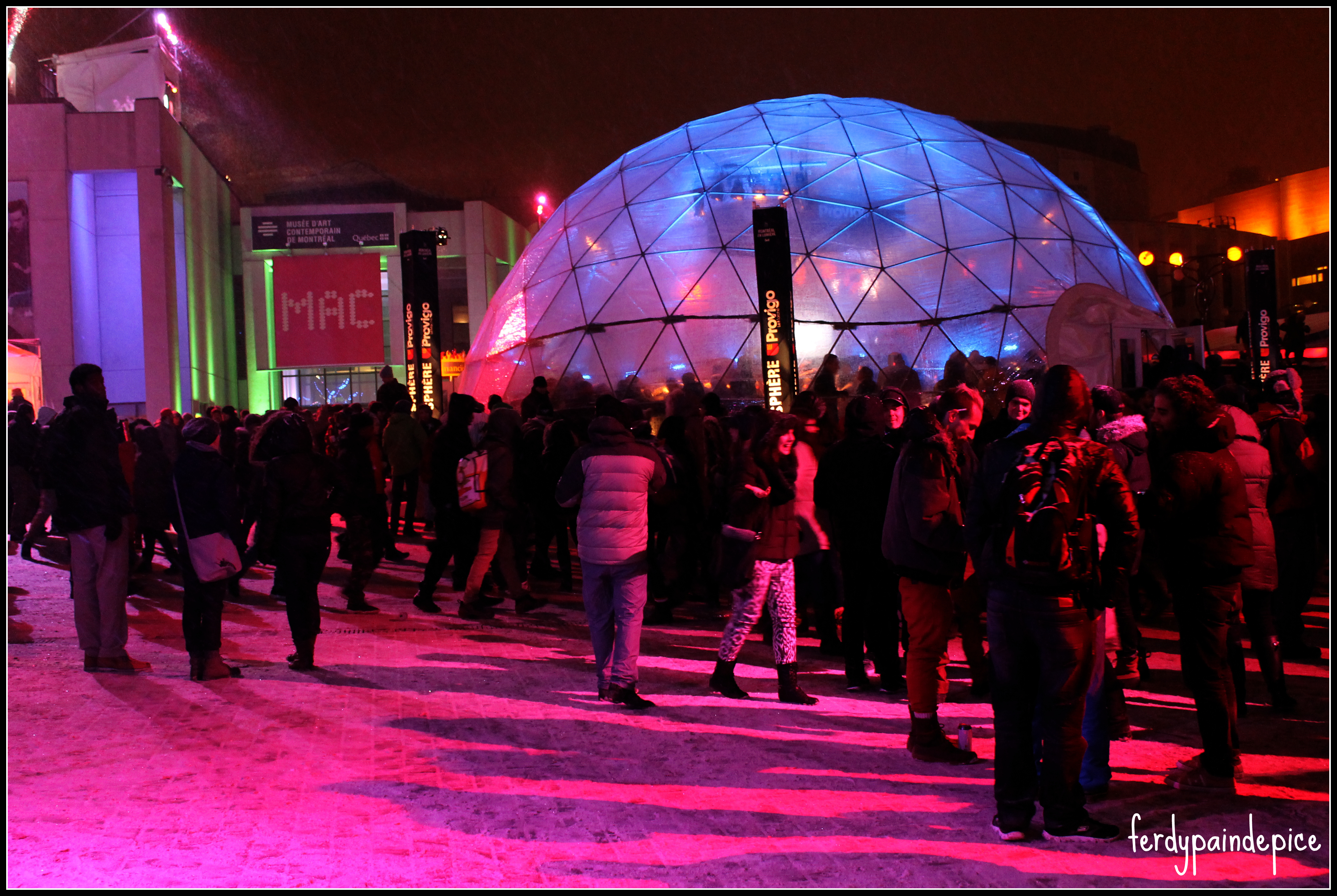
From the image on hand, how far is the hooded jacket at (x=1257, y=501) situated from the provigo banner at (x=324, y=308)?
37.1 meters

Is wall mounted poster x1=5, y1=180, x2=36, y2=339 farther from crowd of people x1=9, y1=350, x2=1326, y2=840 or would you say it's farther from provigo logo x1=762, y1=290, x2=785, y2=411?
provigo logo x1=762, y1=290, x2=785, y2=411

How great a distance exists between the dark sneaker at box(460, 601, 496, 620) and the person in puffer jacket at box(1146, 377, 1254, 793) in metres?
5.61

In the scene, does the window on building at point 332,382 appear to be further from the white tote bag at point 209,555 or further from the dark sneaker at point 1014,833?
the dark sneaker at point 1014,833

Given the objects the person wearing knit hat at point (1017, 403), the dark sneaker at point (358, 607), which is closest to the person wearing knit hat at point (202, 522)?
the dark sneaker at point (358, 607)

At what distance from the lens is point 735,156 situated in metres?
19.5

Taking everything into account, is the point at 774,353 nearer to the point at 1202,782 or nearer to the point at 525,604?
the point at 525,604

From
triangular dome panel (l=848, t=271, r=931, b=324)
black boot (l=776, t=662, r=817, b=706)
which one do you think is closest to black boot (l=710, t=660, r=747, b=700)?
black boot (l=776, t=662, r=817, b=706)

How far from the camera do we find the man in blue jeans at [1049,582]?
3.69 meters

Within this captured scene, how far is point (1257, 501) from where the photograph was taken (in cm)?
546

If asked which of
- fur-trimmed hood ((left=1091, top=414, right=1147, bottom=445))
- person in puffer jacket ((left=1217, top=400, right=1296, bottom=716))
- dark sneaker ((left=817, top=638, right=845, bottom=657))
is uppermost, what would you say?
fur-trimmed hood ((left=1091, top=414, right=1147, bottom=445))

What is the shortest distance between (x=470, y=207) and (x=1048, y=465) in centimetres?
4043

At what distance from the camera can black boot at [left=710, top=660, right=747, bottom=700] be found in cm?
605

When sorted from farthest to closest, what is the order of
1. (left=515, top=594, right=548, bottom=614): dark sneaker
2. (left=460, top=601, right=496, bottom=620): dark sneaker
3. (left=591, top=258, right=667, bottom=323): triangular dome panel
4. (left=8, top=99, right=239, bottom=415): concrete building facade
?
(left=8, top=99, right=239, bottom=415): concrete building facade, (left=591, top=258, right=667, bottom=323): triangular dome panel, (left=515, top=594, right=548, bottom=614): dark sneaker, (left=460, top=601, right=496, bottom=620): dark sneaker

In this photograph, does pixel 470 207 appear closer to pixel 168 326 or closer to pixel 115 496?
pixel 168 326
